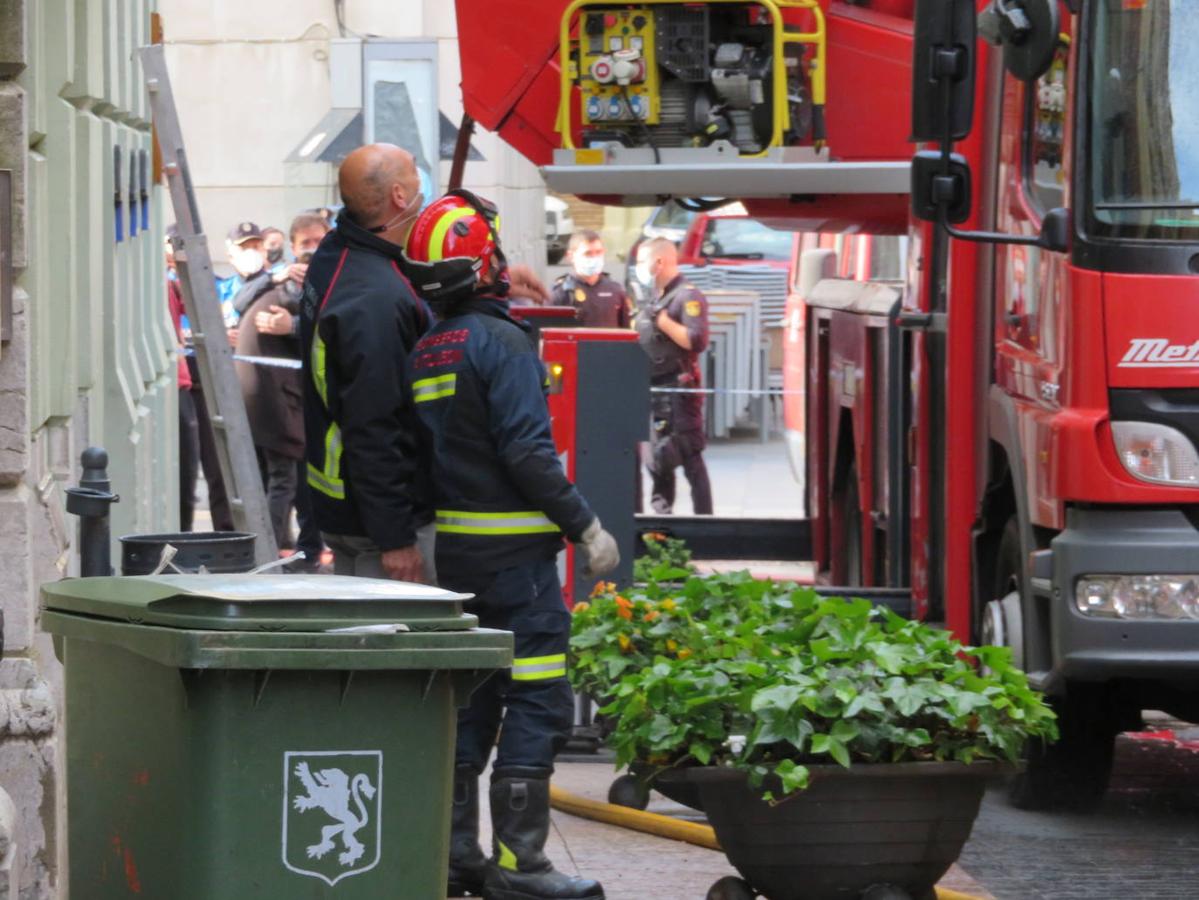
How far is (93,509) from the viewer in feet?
17.7

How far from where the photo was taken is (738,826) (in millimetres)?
5086

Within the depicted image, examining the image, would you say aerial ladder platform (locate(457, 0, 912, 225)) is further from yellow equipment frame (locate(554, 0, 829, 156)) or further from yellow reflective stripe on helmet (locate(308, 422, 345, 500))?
yellow reflective stripe on helmet (locate(308, 422, 345, 500))

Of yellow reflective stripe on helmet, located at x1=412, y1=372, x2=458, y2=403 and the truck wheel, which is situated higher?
yellow reflective stripe on helmet, located at x1=412, y1=372, x2=458, y2=403

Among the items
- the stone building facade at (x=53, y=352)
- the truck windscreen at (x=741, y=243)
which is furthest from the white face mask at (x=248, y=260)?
the truck windscreen at (x=741, y=243)

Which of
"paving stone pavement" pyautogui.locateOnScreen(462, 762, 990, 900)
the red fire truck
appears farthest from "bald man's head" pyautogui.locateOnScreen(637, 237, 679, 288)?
"paving stone pavement" pyautogui.locateOnScreen(462, 762, 990, 900)

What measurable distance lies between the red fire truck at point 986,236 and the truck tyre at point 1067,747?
0.04 feet

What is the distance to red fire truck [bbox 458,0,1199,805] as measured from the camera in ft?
20.0

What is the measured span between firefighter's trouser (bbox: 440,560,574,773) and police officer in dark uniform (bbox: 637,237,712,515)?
8482 mm

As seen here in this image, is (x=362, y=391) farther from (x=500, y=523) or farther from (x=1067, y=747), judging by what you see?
(x=1067, y=747)

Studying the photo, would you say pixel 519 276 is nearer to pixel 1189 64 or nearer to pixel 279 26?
pixel 1189 64

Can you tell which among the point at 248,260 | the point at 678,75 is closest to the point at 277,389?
the point at 248,260

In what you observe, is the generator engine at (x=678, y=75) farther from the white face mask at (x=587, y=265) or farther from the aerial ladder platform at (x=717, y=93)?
the white face mask at (x=587, y=265)

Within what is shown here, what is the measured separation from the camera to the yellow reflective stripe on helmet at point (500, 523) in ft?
18.5

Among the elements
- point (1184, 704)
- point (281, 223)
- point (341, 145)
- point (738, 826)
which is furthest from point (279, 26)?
point (738, 826)
